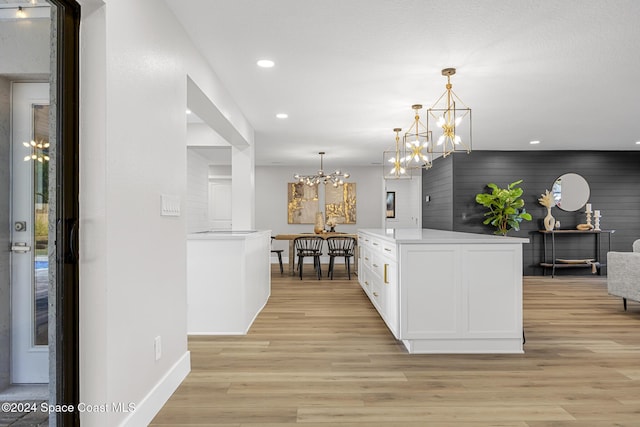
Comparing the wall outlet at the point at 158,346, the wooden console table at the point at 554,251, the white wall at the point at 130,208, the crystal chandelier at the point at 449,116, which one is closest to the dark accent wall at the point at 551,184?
the wooden console table at the point at 554,251

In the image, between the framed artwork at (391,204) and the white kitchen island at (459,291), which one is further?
the framed artwork at (391,204)

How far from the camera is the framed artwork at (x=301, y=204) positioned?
384 inches

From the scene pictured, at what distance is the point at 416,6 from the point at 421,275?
1.83 meters

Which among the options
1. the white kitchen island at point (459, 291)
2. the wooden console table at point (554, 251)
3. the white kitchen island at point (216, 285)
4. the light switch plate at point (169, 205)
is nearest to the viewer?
the light switch plate at point (169, 205)

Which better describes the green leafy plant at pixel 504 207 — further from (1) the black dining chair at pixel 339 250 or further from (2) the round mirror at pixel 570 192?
(1) the black dining chair at pixel 339 250

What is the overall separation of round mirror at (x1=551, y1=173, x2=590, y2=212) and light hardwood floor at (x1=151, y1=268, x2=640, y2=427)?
381 cm

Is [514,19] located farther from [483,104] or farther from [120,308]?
[120,308]

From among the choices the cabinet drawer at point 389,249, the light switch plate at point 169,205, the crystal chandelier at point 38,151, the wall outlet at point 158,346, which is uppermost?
the crystal chandelier at point 38,151

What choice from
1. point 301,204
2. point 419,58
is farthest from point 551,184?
point 419,58

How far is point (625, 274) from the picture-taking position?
466 cm

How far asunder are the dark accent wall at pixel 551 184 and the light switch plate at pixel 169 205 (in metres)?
6.03

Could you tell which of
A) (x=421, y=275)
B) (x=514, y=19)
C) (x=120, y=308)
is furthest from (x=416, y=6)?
(x=120, y=308)

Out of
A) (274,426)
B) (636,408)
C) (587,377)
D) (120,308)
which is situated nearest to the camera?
(120,308)

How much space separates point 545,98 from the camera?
4.42m
